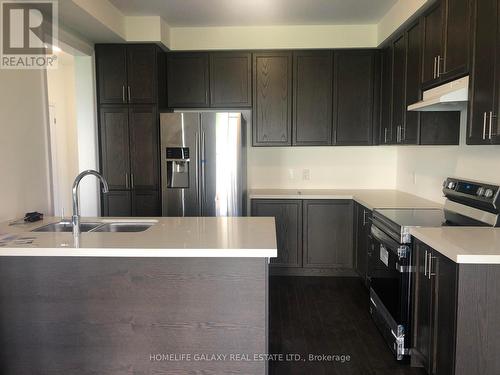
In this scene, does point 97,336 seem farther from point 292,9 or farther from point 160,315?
point 292,9

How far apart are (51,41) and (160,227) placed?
197cm

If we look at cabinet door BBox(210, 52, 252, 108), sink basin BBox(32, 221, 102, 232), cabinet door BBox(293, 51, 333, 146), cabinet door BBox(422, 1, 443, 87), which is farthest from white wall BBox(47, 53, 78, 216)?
cabinet door BBox(422, 1, 443, 87)

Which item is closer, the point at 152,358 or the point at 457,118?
the point at 152,358

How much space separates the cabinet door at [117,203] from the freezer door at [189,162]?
40cm

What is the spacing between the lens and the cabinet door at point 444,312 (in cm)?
181

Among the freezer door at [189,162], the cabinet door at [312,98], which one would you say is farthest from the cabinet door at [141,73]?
the cabinet door at [312,98]

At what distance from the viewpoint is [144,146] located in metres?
3.82

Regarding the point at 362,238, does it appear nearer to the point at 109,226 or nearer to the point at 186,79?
the point at 109,226

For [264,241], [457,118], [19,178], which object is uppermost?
[457,118]

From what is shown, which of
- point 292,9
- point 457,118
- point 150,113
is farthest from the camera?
point 150,113

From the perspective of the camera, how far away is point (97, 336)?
6.34 ft

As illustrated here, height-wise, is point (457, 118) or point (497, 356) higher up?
point (457, 118)

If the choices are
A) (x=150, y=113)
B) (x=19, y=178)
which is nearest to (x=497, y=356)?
(x=19, y=178)

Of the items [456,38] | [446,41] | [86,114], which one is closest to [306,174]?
[446,41]
